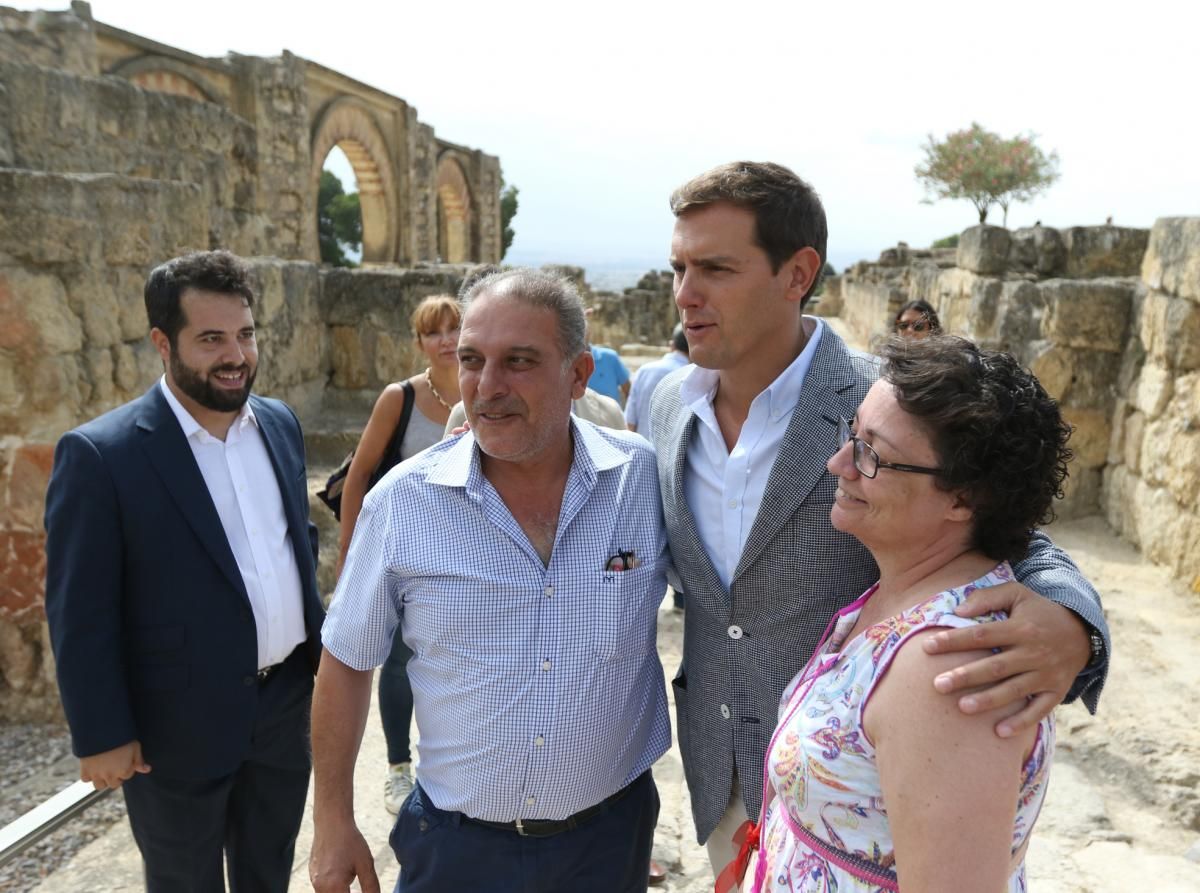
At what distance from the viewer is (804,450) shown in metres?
1.92

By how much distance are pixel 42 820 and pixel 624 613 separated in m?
1.74

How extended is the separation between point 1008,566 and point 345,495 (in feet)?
7.93

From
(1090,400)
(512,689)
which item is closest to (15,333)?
(512,689)

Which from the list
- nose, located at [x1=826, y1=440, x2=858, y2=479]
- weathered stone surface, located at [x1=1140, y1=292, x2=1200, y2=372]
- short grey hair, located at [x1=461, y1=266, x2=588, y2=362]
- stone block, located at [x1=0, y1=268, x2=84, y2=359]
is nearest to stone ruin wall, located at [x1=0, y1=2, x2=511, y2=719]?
stone block, located at [x1=0, y1=268, x2=84, y2=359]

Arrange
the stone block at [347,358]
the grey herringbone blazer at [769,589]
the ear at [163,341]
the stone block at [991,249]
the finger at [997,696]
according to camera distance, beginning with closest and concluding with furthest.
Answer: the finger at [997,696] → the grey herringbone blazer at [769,589] → the ear at [163,341] → the stone block at [347,358] → the stone block at [991,249]

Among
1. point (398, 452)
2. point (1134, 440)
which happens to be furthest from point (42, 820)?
point (1134, 440)

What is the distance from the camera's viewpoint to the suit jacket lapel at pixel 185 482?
241cm

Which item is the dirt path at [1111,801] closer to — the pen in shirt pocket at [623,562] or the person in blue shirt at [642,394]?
the pen in shirt pocket at [623,562]

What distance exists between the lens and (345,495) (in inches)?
131

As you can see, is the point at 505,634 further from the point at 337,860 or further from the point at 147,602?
the point at 147,602

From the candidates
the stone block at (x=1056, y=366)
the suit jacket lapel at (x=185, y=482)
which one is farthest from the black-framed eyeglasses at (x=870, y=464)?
the stone block at (x=1056, y=366)

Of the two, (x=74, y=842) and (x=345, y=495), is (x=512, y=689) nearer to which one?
(x=345, y=495)

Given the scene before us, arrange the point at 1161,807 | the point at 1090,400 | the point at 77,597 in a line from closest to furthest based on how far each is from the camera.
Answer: the point at 77,597, the point at 1161,807, the point at 1090,400

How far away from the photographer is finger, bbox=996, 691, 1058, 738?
4.18 ft
